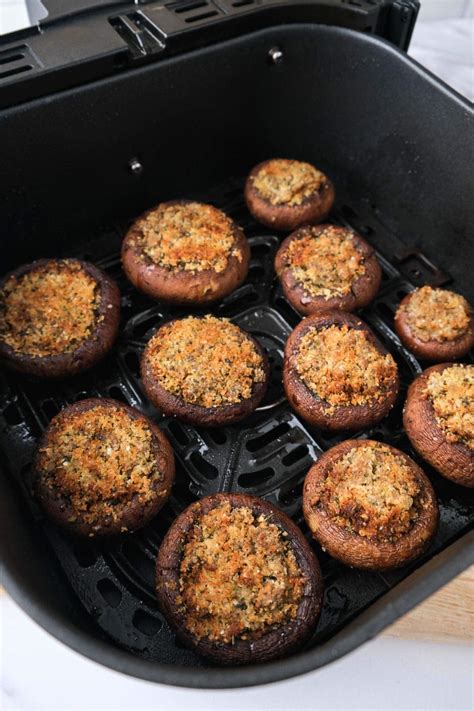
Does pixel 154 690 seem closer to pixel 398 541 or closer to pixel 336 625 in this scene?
pixel 336 625

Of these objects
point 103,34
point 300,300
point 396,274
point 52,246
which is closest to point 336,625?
point 300,300

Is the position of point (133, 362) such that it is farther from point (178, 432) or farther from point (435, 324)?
point (435, 324)

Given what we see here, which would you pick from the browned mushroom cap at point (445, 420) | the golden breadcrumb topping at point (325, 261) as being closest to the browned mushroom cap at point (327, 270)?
the golden breadcrumb topping at point (325, 261)

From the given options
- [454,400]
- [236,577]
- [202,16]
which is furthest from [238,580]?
[202,16]

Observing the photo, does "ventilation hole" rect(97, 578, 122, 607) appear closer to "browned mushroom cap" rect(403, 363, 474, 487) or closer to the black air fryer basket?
the black air fryer basket

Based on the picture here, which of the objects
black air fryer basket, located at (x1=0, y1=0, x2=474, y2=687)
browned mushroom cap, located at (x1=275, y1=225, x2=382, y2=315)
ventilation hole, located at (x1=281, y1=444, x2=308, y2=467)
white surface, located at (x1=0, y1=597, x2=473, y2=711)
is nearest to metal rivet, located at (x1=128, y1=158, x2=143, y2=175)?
black air fryer basket, located at (x1=0, y1=0, x2=474, y2=687)
